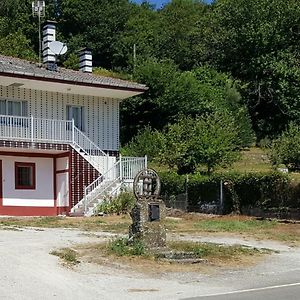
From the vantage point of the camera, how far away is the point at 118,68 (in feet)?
238

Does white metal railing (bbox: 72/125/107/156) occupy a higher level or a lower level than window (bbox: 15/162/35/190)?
higher

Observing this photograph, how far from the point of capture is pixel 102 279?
43.3ft

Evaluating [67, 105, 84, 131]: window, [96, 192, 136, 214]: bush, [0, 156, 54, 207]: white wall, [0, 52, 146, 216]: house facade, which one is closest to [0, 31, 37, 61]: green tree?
[67, 105, 84, 131]: window

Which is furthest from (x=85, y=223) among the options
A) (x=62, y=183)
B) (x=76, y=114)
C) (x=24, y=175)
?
(x=76, y=114)

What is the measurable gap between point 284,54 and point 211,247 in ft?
153

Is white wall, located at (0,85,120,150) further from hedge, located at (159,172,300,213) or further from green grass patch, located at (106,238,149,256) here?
green grass patch, located at (106,238,149,256)

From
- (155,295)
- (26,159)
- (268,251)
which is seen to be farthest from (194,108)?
(155,295)

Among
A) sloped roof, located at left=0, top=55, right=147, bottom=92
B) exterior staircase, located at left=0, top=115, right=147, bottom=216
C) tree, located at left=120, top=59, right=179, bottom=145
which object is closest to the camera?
sloped roof, located at left=0, top=55, right=147, bottom=92

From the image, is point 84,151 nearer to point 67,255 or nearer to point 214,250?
point 214,250

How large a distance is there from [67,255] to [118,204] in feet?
53.6

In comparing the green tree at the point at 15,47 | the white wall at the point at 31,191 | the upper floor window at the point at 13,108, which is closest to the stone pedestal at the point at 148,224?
the white wall at the point at 31,191

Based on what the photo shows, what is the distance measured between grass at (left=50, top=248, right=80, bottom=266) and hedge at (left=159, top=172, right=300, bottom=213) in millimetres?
17867

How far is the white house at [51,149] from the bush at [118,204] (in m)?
0.58

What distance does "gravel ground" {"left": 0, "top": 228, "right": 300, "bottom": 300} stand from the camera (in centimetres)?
1170
